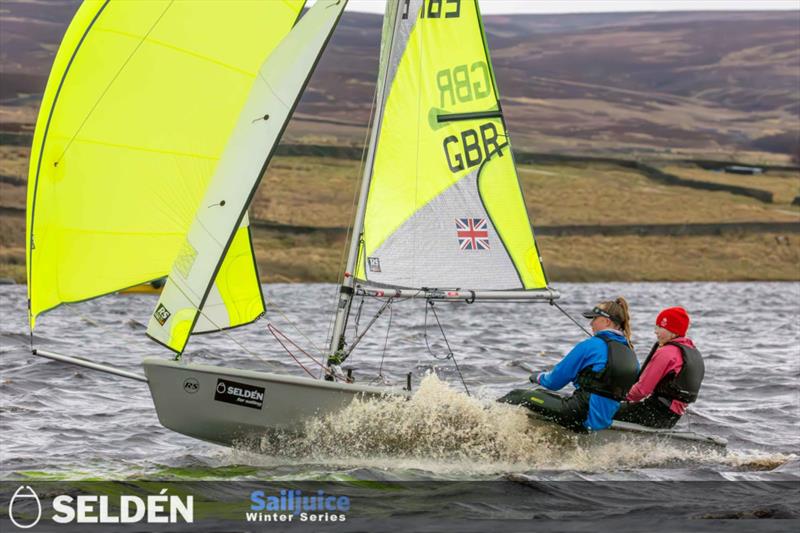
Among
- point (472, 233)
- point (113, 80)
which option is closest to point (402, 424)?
point (472, 233)

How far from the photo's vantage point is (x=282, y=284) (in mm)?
68438

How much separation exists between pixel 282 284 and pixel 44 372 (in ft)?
161

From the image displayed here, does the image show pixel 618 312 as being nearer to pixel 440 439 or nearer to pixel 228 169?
pixel 440 439

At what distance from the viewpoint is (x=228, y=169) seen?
486 inches

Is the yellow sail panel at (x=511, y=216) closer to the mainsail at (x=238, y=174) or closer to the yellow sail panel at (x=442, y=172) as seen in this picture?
the yellow sail panel at (x=442, y=172)

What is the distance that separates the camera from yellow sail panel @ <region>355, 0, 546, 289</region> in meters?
13.4

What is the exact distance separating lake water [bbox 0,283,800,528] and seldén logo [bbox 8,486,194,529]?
3.61 feet

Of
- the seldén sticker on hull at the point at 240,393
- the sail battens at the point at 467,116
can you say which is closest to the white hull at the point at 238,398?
the seldén sticker on hull at the point at 240,393

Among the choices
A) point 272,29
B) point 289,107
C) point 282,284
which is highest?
point 272,29

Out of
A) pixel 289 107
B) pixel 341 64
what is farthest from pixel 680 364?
pixel 341 64

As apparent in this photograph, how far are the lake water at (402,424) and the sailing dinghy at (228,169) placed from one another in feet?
1.65

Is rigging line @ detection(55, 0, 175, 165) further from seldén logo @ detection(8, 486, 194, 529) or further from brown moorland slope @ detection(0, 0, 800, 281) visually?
brown moorland slope @ detection(0, 0, 800, 281)

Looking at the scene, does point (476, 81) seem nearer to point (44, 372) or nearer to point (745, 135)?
point (44, 372)

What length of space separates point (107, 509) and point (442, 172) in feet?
18.8
